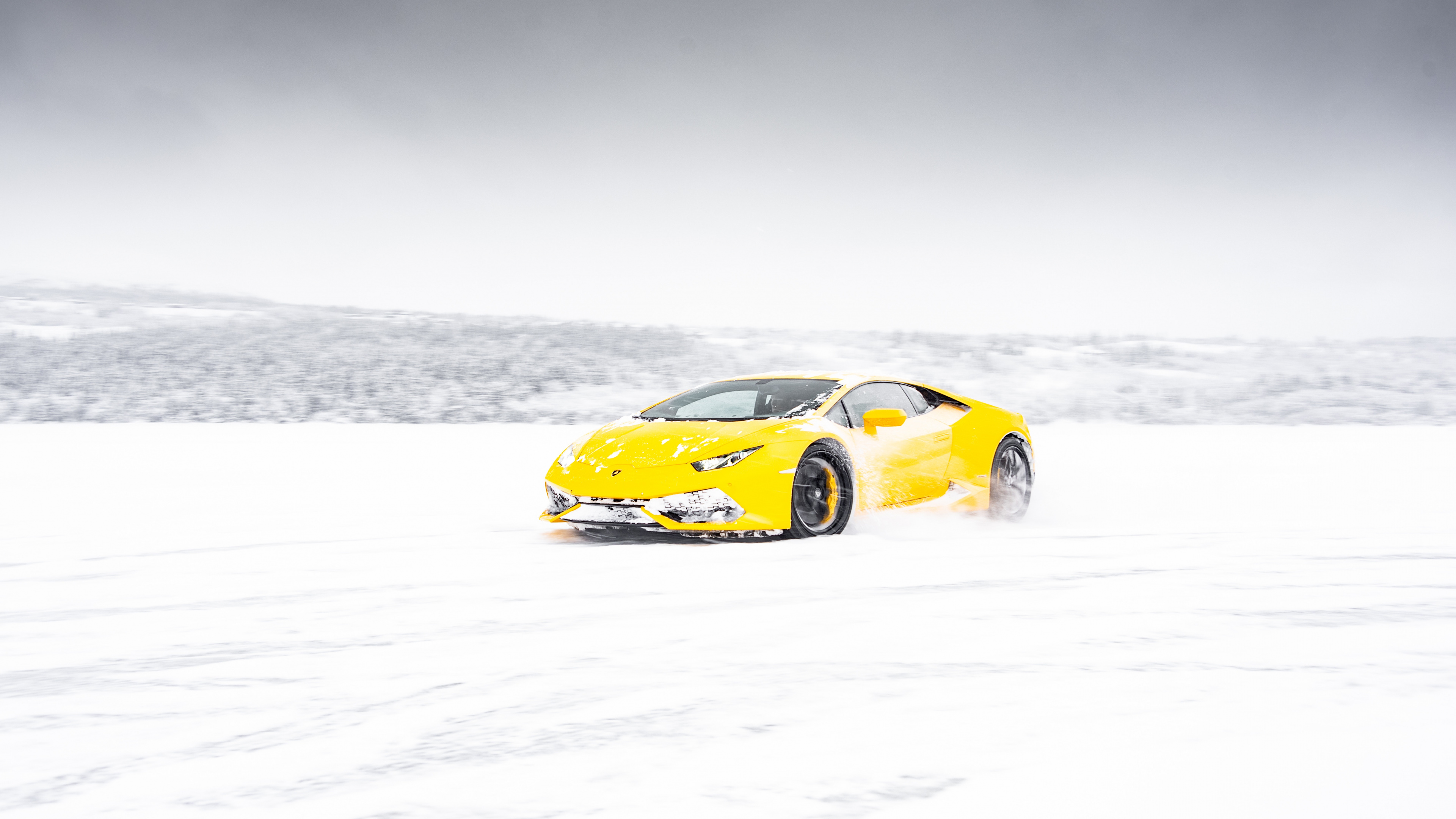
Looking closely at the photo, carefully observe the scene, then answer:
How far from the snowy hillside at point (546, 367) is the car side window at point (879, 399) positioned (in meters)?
10.3

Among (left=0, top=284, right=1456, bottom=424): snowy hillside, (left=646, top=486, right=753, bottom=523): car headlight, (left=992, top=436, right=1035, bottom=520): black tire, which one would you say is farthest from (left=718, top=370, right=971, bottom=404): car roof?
(left=0, top=284, right=1456, bottom=424): snowy hillside

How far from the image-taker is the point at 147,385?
75.6ft

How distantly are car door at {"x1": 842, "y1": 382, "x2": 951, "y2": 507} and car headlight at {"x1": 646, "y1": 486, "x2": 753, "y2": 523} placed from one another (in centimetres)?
97

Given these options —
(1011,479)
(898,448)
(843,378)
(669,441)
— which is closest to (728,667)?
(669,441)

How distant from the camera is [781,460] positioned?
6547mm

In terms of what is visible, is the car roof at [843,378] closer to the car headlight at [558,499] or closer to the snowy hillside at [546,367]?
the car headlight at [558,499]

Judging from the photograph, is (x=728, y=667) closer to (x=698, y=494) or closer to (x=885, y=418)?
(x=698, y=494)

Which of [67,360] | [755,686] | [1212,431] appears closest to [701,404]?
[755,686]

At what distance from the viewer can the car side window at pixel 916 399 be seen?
25.5 feet

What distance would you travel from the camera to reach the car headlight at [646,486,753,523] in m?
6.41

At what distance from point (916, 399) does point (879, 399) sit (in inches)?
10.3

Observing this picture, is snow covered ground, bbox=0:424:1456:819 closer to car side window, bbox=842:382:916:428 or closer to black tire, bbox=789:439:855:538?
black tire, bbox=789:439:855:538

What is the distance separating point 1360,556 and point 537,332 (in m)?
31.3

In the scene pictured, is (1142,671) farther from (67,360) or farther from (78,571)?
(67,360)
